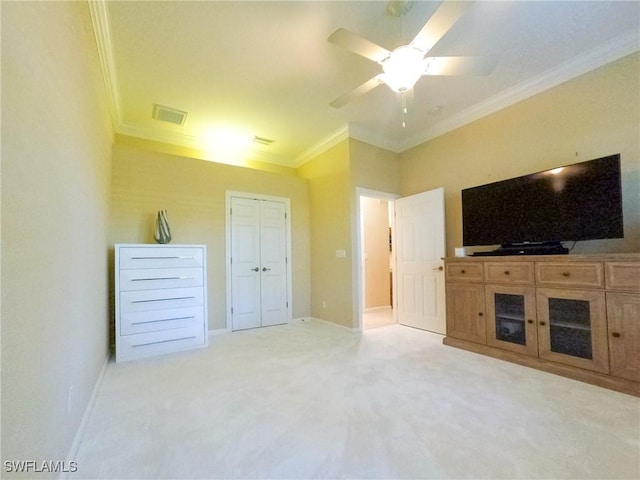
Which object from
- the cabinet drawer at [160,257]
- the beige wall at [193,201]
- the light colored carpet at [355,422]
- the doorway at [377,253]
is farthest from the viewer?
the doorway at [377,253]

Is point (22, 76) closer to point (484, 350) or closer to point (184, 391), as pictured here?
point (184, 391)

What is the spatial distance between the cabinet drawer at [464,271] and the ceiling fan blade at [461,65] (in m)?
1.89

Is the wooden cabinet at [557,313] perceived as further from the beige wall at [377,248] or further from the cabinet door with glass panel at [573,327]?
the beige wall at [377,248]

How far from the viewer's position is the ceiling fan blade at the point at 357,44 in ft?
5.68

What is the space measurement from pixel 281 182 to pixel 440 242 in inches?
106

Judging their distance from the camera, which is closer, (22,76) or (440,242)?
(22,76)

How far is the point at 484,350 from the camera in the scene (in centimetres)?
280

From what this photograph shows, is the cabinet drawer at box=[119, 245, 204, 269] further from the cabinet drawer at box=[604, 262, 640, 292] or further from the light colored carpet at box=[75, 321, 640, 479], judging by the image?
the cabinet drawer at box=[604, 262, 640, 292]

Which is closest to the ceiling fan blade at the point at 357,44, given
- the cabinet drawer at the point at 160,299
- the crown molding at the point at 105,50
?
the crown molding at the point at 105,50

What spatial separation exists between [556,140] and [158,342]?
487 centimetres

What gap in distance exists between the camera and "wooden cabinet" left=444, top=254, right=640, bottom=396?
1996 mm

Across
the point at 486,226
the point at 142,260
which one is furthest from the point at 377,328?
the point at 142,260

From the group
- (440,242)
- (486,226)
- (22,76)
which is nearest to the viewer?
(22,76)

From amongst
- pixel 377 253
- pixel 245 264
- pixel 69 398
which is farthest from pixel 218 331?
pixel 377 253
